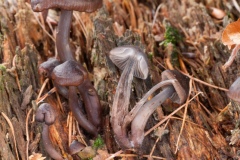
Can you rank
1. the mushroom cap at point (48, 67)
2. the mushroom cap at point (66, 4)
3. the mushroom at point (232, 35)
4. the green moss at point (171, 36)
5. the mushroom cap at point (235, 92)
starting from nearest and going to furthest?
1. the mushroom cap at point (235, 92)
2. the mushroom cap at point (66, 4)
3. the mushroom at point (232, 35)
4. the mushroom cap at point (48, 67)
5. the green moss at point (171, 36)

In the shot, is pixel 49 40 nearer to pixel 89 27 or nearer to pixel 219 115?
pixel 89 27

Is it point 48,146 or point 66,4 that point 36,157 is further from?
point 66,4

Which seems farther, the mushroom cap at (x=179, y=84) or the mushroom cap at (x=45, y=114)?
the mushroom cap at (x=179, y=84)

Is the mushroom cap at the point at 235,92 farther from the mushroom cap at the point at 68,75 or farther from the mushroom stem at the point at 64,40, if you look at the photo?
the mushroom stem at the point at 64,40

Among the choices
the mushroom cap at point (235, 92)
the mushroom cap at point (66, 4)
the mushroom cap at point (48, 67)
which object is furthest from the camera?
the mushroom cap at point (48, 67)

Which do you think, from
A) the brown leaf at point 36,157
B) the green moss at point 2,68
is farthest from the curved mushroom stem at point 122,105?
the green moss at point 2,68

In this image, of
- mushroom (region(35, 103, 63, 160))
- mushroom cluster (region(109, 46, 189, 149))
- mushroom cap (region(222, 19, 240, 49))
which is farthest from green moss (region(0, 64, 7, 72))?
mushroom cap (region(222, 19, 240, 49))

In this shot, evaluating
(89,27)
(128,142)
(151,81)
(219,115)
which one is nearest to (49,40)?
(89,27)
